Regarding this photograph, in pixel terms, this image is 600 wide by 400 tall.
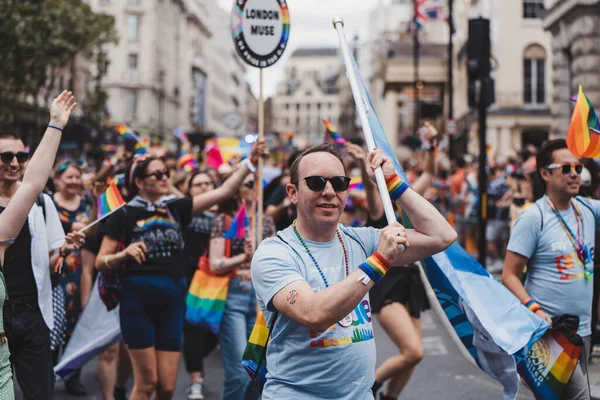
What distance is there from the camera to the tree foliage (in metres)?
24.7

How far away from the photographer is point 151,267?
5.68 m

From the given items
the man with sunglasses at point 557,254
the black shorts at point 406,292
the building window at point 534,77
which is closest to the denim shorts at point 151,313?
the black shorts at point 406,292

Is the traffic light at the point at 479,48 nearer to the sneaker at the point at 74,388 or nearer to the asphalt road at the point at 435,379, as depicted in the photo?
the asphalt road at the point at 435,379

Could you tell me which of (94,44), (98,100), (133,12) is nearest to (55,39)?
(94,44)

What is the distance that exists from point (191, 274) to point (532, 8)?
34.6 m

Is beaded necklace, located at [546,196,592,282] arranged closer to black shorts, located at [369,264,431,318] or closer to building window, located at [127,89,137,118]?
black shorts, located at [369,264,431,318]

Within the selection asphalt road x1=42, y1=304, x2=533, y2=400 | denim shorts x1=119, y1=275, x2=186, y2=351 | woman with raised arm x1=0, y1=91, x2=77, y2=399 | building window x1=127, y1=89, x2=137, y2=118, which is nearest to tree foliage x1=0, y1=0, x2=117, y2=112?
asphalt road x1=42, y1=304, x2=533, y2=400

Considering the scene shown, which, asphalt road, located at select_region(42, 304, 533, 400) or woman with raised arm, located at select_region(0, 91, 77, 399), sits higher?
woman with raised arm, located at select_region(0, 91, 77, 399)

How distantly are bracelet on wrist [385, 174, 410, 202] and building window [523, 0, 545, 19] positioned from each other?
3798 cm

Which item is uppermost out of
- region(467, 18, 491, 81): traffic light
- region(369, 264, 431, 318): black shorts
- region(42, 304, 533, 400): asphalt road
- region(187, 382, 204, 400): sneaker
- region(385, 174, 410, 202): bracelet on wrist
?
region(467, 18, 491, 81): traffic light

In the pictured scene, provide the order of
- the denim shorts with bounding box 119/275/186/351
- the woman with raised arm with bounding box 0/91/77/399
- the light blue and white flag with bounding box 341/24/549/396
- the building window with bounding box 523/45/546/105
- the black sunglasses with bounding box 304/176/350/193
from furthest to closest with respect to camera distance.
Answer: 1. the building window with bounding box 523/45/546/105
2. the denim shorts with bounding box 119/275/186/351
3. the light blue and white flag with bounding box 341/24/549/396
4. the woman with raised arm with bounding box 0/91/77/399
5. the black sunglasses with bounding box 304/176/350/193

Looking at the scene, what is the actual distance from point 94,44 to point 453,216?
61.2ft

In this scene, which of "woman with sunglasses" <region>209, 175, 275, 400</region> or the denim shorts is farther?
"woman with sunglasses" <region>209, 175, 275, 400</region>

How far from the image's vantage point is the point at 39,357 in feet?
15.6
